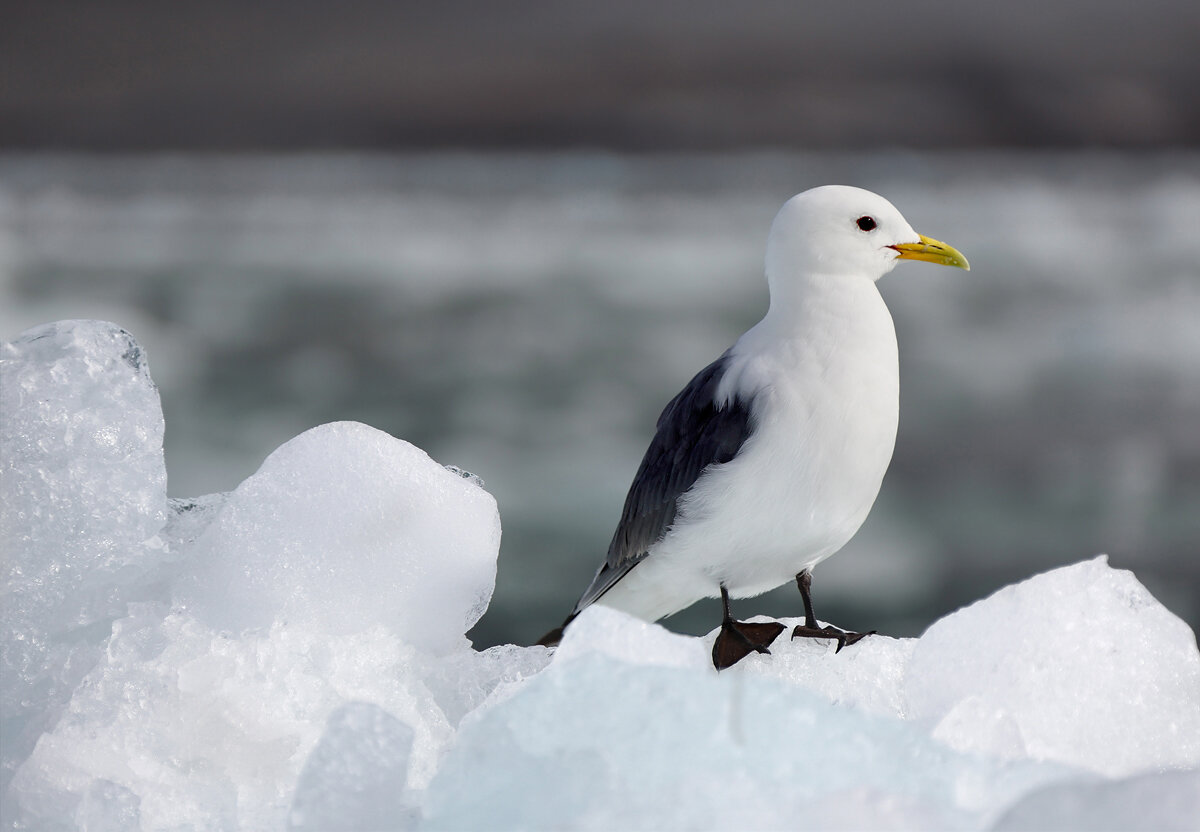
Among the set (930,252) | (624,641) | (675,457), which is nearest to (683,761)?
(624,641)

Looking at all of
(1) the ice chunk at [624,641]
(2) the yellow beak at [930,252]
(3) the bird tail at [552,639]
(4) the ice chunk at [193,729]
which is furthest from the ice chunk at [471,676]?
(2) the yellow beak at [930,252]

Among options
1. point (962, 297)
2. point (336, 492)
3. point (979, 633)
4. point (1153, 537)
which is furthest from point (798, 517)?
point (962, 297)

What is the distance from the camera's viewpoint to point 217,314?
36.7 ft

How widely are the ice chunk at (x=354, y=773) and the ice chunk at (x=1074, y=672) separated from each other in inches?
30.1

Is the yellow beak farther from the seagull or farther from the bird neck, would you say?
the bird neck

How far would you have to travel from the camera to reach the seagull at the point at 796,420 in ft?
6.55

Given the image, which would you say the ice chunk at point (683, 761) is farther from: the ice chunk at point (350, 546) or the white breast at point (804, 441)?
the white breast at point (804, 441)

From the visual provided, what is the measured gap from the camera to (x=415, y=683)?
6.04 ft

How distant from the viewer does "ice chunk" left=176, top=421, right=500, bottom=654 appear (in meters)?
1.85

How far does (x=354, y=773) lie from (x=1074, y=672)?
1075 mm

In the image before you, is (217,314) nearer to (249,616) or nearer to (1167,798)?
(249,616)

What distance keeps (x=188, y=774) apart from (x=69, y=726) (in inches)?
6.7

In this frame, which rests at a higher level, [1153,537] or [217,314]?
[217,314]

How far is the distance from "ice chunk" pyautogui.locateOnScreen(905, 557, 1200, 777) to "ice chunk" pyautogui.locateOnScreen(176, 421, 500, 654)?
786 millimetres
